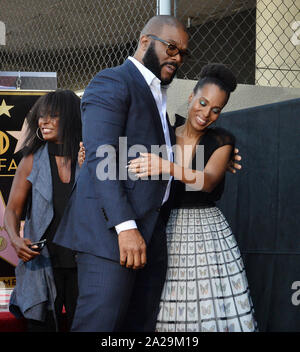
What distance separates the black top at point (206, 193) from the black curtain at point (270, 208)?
0.91 metres

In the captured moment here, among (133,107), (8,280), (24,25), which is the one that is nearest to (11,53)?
(24,25)

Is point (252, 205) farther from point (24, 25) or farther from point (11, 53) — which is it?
point (11, 53)

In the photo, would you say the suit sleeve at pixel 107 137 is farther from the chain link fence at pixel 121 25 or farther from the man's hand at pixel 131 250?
the chain link fence at pixel 121 25

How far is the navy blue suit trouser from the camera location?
179cm

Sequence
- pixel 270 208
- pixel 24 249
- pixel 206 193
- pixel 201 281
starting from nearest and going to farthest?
pixel 201 281
pixel 206 193
pixel 24 249
pixel 270 208

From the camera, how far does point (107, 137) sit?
1.78 m

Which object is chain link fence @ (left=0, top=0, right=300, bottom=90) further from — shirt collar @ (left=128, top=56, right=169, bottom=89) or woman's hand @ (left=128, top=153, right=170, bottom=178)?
woman's hand @ (left=128, top=153, right=170, bottom=178)

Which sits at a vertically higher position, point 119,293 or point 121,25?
point 121,25

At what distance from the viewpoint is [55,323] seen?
8.66 feet

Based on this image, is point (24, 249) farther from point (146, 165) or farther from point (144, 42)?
point (144, 42)

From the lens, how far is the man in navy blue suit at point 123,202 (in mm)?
1768

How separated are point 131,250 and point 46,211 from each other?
3.11ft

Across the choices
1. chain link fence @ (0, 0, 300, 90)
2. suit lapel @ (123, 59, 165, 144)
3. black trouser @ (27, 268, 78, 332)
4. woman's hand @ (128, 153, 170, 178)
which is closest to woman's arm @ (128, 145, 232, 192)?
woman's hand @ (128, 153, 170, 178)

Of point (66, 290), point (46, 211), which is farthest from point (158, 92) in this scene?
point (66, 290)
